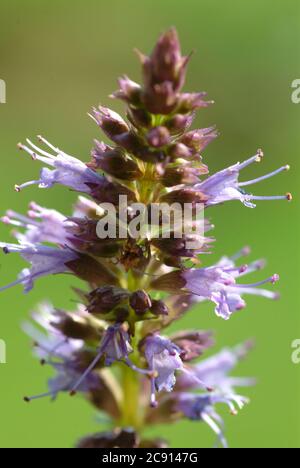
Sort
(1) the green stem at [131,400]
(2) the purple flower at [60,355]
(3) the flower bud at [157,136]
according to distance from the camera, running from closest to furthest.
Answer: (3) the flower bud at [157,136], (2) the purple flower at [60,355], (1) the green stem at [131,400]

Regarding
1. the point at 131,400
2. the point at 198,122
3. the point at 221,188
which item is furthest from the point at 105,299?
the point at 198,122

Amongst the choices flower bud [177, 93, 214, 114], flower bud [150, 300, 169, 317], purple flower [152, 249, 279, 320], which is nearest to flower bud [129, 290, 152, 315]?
flower bud [150, 300, 169, 317]

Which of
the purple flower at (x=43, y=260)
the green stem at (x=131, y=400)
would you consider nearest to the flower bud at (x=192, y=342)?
the green stem at (x=131, y=400)

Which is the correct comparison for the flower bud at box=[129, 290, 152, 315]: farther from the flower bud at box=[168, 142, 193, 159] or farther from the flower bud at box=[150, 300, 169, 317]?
the flower bud at box=[168, 142, 193, 159]

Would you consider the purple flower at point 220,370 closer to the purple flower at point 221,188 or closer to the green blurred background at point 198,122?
the purple flower at point 221,188

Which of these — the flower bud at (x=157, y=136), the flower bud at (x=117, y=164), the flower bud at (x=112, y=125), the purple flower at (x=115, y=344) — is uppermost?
the flower bud at (x=112, y=125)
